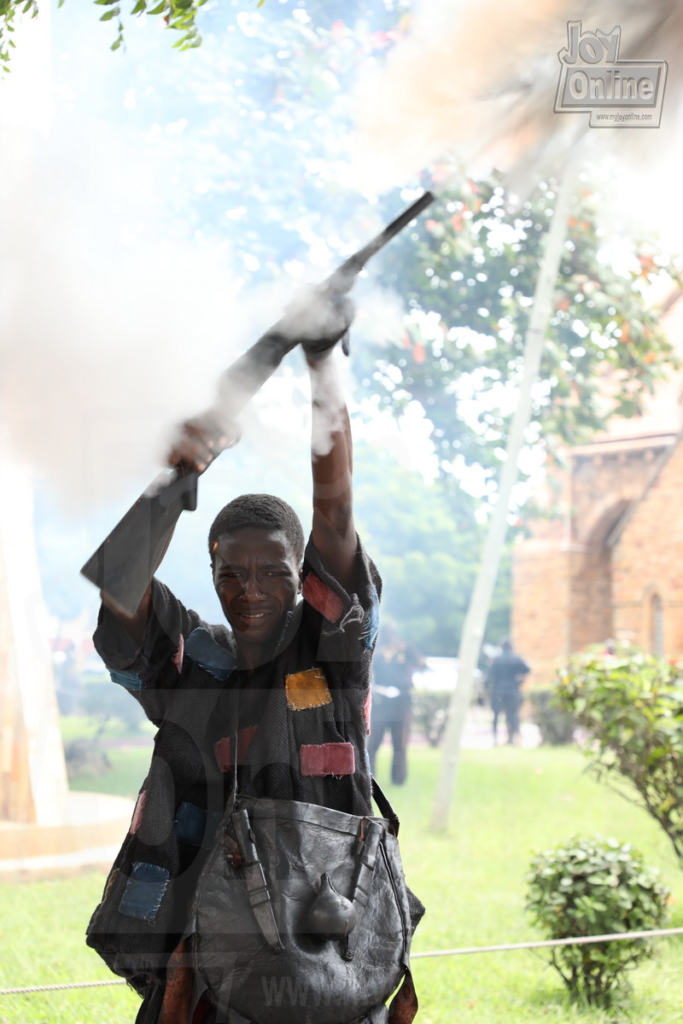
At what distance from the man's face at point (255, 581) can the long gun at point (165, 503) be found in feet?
0.48

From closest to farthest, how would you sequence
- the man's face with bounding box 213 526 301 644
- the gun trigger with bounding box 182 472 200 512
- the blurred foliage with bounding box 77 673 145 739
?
the gun trigger with bounding box 182 472 200 512, the man's face with bounding box 213 526 301 644, the blurred foliage with bounding box 77 673 145 739

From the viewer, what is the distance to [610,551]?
62.1 feet

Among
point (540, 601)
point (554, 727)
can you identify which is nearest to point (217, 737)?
point (554, 727)

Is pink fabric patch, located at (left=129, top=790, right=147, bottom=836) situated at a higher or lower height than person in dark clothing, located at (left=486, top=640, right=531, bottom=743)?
higher

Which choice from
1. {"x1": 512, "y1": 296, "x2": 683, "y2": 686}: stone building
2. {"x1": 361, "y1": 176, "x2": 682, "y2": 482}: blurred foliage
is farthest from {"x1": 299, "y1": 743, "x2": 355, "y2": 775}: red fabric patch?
{"x1": 512, "y1": 296, "x2": 683, "y2": 686}: stone building

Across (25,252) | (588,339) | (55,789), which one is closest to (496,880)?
(55,789)

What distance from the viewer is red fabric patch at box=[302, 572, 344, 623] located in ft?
5.70

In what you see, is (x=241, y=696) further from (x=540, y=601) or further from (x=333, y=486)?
(x=540, y=601)

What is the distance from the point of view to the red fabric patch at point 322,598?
5.70 ft

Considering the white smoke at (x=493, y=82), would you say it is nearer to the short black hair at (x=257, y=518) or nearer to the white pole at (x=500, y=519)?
the short black hair at (x=257, y=518)

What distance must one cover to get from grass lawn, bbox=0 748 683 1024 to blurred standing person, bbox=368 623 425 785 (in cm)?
51

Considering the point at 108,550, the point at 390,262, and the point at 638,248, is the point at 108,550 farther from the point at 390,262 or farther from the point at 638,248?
the point at 638,248

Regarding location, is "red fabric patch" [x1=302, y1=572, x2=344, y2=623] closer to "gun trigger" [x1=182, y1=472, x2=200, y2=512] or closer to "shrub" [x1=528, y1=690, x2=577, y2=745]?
"gun trigger" [x1=182, y1=472, x2=200, y2=512]

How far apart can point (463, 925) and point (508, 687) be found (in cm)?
916
